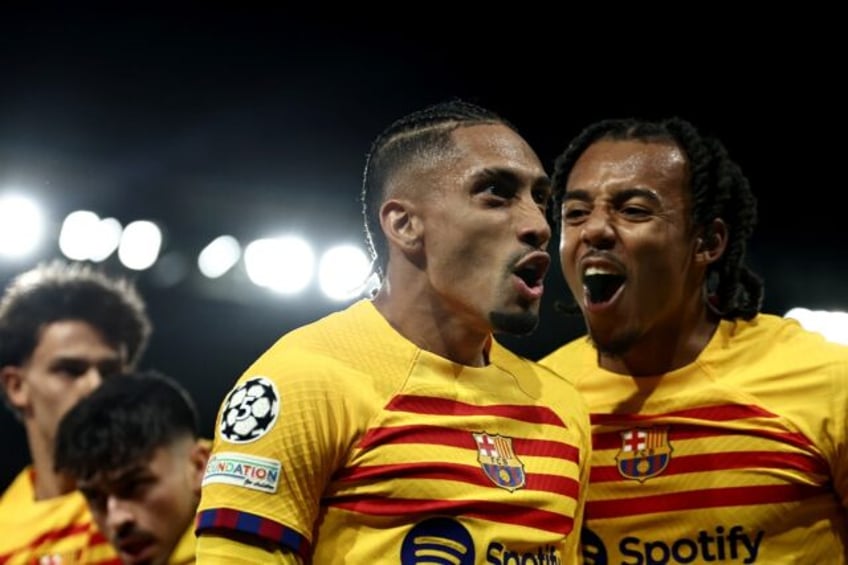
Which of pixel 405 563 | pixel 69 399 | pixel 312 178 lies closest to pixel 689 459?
pixel 405 563

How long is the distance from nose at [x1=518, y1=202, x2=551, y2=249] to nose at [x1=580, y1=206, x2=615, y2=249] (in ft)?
1.34

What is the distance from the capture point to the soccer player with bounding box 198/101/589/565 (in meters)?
1.88

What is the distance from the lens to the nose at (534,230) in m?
2.17

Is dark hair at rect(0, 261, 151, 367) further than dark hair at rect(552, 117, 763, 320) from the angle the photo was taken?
Yes

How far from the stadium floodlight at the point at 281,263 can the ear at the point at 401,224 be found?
19.9 feet

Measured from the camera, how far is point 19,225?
7676 mm

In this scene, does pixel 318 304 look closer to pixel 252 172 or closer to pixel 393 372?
pixel 252 172

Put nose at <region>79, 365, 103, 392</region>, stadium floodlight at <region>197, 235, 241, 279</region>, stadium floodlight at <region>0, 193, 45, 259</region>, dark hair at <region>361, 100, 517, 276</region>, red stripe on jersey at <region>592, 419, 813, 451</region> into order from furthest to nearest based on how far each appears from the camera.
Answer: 1. stadium floodlight at <region>197, 235, 241, 279</region>
2. stadium floodlight at <region>0, 193, 45, 259</region>
3. nose at <region>79, 365, 103, 392</region>
4. red stripe on jersey at <region>592, 419, 813, 451</region>
5. dark hair at <region>361, 100, 517, 276</region>

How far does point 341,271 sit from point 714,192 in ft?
18.3

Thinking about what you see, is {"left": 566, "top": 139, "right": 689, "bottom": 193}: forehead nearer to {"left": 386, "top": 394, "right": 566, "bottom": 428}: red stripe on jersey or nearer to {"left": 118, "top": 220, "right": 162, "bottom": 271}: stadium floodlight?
{"left": 386, "top": 394, "right": 566, "bottom": 428}: red stripe on jersey

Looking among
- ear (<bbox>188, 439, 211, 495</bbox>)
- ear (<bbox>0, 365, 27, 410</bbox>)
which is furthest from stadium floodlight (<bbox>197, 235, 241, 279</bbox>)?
ear (<bbox>188, 439, 211, 495</bbox>)

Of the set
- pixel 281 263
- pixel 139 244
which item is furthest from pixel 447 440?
pixel 139 244

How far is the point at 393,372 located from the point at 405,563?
347mm

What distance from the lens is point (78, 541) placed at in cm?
345
